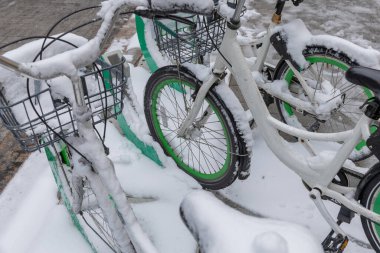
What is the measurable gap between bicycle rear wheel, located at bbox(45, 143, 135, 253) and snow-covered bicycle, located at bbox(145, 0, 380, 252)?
2.68ft

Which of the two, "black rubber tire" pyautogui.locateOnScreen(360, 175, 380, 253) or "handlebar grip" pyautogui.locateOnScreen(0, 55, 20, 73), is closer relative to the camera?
"handlebar grip" pyautogui.locateOnScreen(0, 55, 20, 73)

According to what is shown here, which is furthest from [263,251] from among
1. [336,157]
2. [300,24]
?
[300,24]

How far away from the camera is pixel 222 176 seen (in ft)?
8.46

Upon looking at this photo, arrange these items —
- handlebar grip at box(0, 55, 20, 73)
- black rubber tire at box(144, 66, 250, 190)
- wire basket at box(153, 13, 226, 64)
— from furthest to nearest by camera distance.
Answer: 1. black rubber tire at box(144, 66, 250, 190)
2. wire basket at box(153, 13, 226, 64)
3. handlebar grip at box(0, 55, 20, 73)

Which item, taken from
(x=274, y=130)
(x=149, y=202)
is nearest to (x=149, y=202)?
(x=149, y=202)

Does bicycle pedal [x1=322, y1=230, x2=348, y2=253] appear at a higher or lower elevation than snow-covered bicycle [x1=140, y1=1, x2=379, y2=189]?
lower

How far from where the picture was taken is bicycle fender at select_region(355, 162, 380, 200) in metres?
1.89

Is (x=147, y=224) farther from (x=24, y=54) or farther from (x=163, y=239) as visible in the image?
(x=24, y=54)

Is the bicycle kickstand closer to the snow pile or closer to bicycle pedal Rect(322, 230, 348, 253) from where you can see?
bicycle pedal Rect(322, 230, 348, 253)

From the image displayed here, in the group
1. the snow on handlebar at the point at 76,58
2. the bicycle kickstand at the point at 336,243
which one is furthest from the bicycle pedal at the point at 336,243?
the snow on handlebar at the point at 76,58

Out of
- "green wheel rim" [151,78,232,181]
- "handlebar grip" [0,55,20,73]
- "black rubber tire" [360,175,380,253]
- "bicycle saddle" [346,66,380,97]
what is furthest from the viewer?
"green wheel rim" [151,78,232,181]

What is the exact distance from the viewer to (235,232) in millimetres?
1587

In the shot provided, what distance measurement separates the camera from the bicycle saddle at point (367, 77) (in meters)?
1.65

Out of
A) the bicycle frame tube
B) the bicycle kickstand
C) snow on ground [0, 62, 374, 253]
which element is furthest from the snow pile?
the bicycle kickstand
